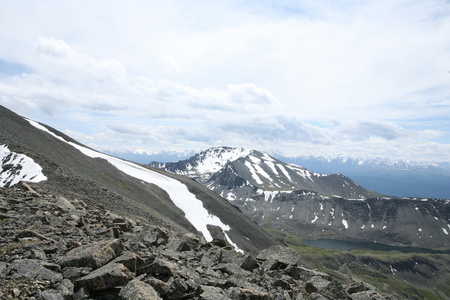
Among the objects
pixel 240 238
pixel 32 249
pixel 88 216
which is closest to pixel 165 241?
pixel 88 216

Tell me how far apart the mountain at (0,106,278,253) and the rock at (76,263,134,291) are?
30898 mm

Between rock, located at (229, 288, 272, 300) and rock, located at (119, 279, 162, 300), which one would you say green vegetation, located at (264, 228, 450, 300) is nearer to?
rock, located at (229, 288, 272, 300)

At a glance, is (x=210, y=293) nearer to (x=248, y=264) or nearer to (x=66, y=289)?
(x=66, y=289)

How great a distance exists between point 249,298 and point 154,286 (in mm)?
3943

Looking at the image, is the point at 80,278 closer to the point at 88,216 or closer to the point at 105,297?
the point at 105,297

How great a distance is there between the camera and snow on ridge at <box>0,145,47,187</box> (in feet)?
122

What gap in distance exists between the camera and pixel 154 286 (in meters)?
9.69

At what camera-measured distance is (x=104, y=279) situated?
29.3 ft

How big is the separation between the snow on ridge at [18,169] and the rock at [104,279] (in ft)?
119

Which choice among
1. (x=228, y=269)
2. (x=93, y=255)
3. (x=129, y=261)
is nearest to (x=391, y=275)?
(x=228, y=269)

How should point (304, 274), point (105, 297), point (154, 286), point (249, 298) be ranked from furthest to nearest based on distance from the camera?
point (304, 274), point (249, 298), point (154, 286), point (105, 297)

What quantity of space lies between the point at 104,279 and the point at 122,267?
0.86m

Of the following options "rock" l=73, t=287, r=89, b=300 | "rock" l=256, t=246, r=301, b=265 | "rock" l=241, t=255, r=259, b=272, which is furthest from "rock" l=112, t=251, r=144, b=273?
"rock" l=256, t=246, r=301, b=265

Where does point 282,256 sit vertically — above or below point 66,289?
below
